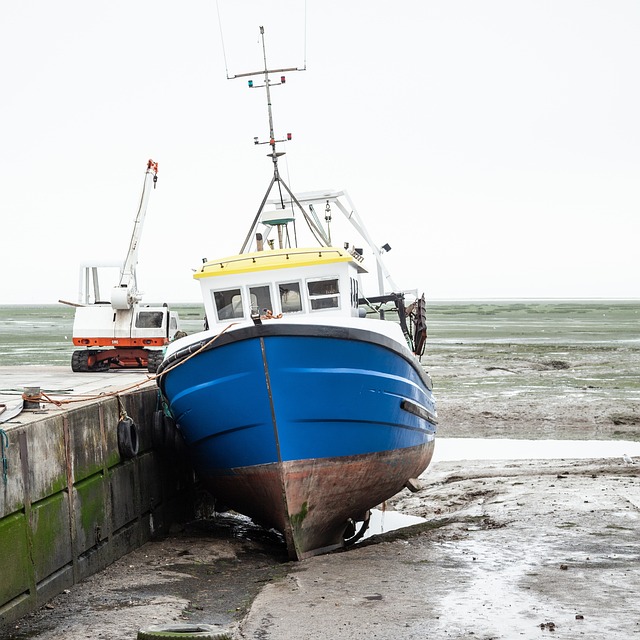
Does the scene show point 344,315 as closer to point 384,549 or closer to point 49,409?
point 384,549

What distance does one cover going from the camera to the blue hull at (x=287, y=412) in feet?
34.5

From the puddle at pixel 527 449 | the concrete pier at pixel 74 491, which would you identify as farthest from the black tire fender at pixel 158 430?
the puddle at pixel 527 449

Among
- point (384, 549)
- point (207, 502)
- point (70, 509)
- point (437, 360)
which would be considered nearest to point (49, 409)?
point (70, 509)

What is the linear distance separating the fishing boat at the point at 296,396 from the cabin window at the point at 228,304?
1cm

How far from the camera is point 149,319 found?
74.6 ft

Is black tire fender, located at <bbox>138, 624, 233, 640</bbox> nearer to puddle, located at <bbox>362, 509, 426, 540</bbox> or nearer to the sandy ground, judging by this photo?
the sandy ground

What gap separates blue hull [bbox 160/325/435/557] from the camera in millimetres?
10523

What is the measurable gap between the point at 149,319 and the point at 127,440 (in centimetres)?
1207

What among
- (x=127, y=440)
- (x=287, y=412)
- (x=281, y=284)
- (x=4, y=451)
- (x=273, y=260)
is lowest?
(x=127, y=440)

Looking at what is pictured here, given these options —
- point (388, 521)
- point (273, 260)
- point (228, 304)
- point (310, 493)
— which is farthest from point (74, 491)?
point (388, 521)

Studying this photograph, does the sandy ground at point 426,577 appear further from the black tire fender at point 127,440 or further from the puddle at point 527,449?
the puddle at point 527,449

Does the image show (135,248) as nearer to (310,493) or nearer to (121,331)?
(121,331)

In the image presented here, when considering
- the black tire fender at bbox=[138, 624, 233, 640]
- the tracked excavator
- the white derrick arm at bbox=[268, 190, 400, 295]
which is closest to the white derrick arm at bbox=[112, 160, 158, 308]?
the tracked excavator

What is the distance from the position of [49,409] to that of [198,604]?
8.39 feet
